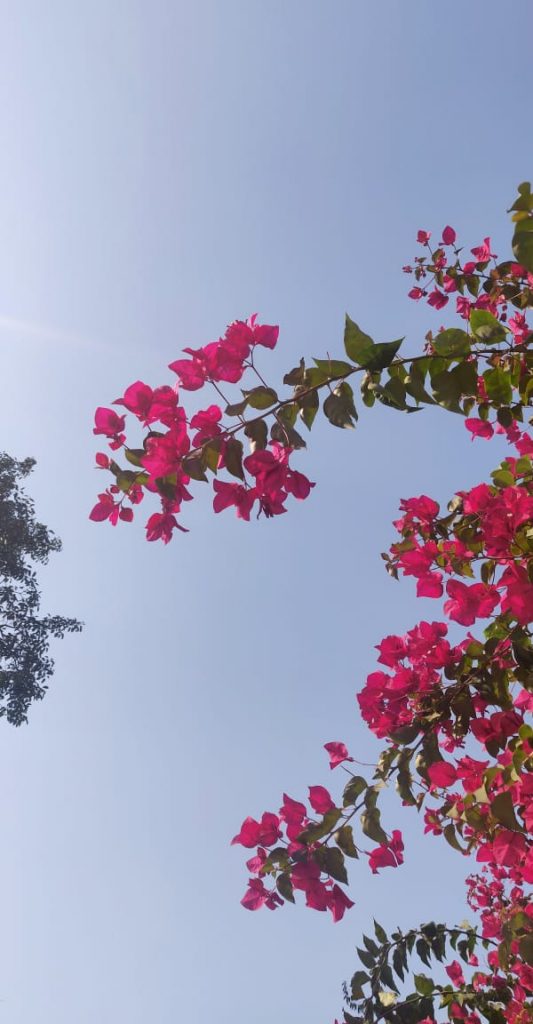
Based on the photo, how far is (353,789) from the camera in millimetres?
1661

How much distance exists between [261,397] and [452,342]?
47 cm

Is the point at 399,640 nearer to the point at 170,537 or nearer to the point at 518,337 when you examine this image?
the point at 170,537

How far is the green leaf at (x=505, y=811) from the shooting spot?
4.88ft

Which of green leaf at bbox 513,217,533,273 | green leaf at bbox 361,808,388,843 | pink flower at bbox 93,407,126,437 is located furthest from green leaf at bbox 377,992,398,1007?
green leaf at bbox 513,217,533,273

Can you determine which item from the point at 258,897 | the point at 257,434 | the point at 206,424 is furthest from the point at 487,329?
the point at 258,897

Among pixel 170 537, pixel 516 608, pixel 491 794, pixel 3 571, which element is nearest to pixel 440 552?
pixel 516 608

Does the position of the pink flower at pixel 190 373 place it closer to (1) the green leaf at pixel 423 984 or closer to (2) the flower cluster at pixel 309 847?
(2) the flower cluster at pixel 309 847

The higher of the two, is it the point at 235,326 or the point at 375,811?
the point at 235,326

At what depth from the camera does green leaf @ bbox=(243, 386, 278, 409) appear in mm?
1518

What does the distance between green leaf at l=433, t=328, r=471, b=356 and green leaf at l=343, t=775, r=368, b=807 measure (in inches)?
44.3

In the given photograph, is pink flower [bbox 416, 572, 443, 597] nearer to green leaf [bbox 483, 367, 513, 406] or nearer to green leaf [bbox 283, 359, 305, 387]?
green leaf [bbox 483, 367, 513, 406]

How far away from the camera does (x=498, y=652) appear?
6.11 ft

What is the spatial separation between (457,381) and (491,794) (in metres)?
1.17

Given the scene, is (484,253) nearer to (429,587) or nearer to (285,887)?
(429,587)
